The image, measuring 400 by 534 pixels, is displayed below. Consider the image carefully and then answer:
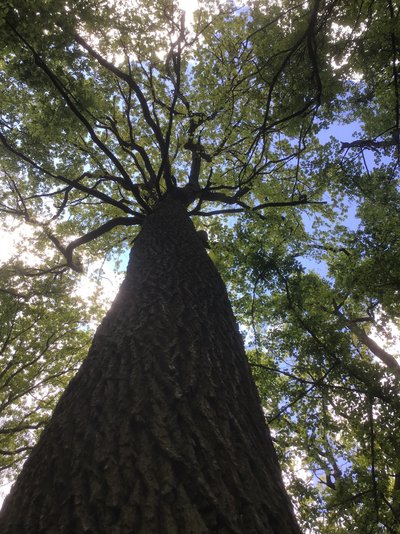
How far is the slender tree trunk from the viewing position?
134 cm

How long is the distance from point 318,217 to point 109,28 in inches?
340

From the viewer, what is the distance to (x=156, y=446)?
161 centimetres

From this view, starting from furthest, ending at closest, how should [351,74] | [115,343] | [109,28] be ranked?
[351,74] → [109,28] → [115,343]

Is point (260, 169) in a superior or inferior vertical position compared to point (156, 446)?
superior

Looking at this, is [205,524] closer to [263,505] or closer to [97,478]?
[263,505]

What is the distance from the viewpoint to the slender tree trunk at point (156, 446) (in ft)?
4.38

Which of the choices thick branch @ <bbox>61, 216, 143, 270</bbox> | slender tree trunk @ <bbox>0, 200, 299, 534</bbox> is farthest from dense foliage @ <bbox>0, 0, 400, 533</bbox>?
slender tree trunk @ <bbox>0, 200, 299, 534</bbox>

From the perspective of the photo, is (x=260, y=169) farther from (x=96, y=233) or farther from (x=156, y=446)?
(x=156, y=446)

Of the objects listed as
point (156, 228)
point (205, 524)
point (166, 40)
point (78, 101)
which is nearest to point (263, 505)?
point (205, 524)

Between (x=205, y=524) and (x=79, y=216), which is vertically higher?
(x=79, y=216)

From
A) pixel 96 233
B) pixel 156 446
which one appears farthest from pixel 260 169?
pixel 156 446

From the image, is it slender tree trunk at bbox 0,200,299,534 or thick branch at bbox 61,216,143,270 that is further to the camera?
thick branch at bbox 61,216,143,270

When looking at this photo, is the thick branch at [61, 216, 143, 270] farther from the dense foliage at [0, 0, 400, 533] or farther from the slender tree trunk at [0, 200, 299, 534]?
the slender tree trunk at [0, 200, 299, 534]

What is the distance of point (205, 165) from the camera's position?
1069cm
